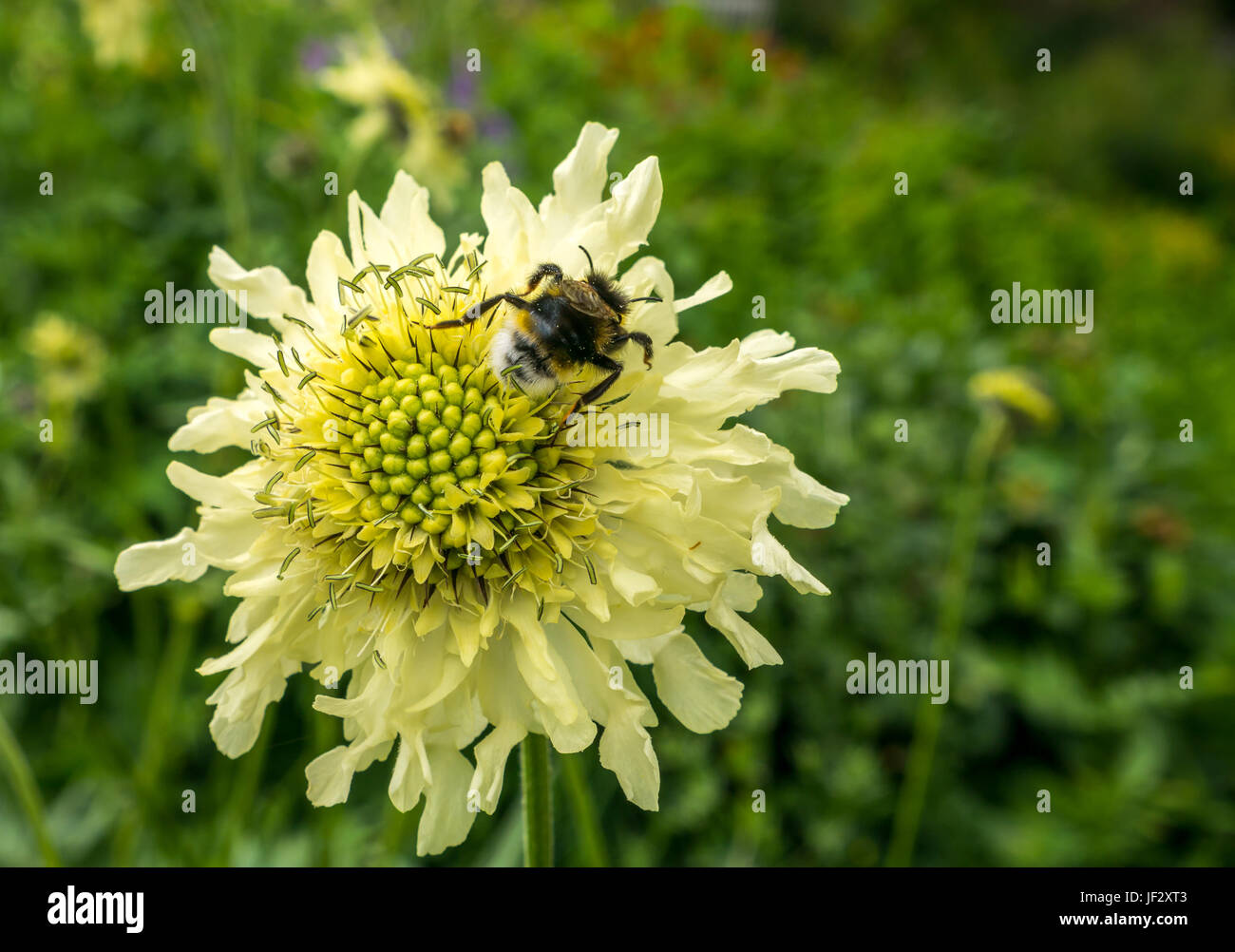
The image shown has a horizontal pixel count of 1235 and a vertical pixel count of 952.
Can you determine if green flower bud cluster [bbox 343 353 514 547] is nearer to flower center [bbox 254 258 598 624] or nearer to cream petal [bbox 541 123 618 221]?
flower center [bbox 254 258 598 624]

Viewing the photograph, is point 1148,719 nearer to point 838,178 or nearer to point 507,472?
point 507,472

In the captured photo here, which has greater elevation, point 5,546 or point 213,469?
point 213,469

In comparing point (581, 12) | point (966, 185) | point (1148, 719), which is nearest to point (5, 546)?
point (1148, 719)

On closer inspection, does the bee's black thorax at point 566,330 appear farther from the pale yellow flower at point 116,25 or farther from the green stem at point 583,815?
the pale yellow flower at point 116,25

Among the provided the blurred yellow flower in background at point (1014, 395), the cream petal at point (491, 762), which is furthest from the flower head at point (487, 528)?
the blurred yellow flower in background at point (1014, 395)

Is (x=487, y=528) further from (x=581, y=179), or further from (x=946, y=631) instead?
(x=946, y=631)

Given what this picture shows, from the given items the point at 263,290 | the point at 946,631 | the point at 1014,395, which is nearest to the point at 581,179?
the point at 263,290

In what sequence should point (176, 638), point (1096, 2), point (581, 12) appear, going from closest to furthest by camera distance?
1. point (176, 638)
2. point (581, 12)
3. point (1096, 2)

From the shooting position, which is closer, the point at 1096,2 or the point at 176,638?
the point at 176,638
